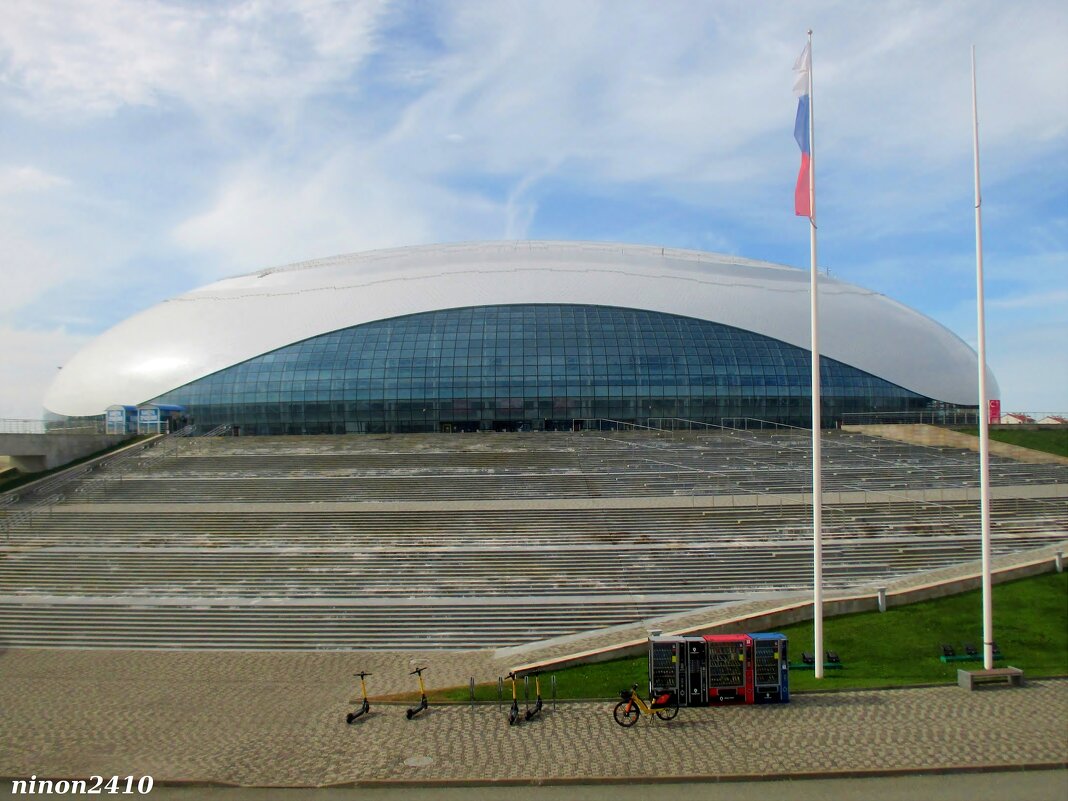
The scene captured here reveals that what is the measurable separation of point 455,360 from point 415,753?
35.9 metres

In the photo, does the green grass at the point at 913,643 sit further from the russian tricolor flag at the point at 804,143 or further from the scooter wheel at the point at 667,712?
the russian tricolor flag at the point at 804,143

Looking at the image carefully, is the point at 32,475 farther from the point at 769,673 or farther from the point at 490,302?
the point at 769,673

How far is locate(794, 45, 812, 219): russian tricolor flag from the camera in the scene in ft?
52.1

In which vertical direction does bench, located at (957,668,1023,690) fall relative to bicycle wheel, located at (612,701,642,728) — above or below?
above

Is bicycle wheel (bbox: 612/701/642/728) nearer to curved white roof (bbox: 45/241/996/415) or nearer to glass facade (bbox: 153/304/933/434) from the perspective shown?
glass facade (bbox: 153/304/933/434)

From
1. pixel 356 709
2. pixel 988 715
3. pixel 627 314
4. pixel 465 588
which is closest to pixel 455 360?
pixel 627 314

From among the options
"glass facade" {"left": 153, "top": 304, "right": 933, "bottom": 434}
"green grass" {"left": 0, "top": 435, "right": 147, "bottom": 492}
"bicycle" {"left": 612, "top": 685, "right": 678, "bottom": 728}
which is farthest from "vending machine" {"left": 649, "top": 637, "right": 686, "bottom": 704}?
Result: "glass facade" {"left": 153, "top": 304, "right": 933, "bottom": 434}

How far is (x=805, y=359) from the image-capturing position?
4900 centimetres

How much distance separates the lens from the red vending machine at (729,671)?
1403 cm

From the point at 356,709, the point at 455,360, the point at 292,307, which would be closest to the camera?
A: the point at 356,709

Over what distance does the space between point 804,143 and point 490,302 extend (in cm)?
3440

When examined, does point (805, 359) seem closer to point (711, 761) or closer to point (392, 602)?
point (392, 602)

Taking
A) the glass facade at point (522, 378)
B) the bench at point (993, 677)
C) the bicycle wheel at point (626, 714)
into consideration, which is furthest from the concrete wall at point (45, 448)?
the bench at point (993, 677)

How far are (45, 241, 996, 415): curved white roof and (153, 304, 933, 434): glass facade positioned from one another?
949mm
